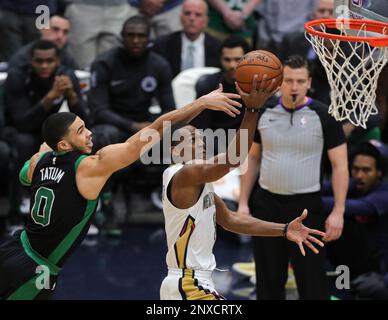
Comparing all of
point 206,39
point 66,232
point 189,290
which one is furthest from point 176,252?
point 206,39

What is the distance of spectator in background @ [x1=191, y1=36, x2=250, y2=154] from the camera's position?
8.85 meters

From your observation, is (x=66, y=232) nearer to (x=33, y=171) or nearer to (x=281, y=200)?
(x=33, y=171)

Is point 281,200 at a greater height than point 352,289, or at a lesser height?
greater

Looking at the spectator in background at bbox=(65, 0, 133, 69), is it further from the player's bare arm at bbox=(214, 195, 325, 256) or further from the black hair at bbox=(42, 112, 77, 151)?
the player's bare arm at bbox=(214, 195, 325, 256)

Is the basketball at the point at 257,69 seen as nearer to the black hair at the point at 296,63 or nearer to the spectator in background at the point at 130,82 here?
the black hair at the point at 296,63

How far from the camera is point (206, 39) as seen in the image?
10125 mm

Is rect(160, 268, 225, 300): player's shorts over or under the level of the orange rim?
under

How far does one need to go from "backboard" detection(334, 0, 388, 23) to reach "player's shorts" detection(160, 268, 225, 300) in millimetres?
2092

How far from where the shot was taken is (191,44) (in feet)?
33.1

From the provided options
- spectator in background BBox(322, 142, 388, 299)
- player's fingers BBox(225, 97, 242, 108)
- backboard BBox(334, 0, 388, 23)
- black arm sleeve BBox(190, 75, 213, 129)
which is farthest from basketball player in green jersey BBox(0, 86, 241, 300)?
black arm sleeve BBox(190, 75, 213, 129)

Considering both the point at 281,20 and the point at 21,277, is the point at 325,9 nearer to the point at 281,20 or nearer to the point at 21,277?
the point at 281,20

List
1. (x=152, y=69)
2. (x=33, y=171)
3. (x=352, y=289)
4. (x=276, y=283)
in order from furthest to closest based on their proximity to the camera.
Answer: (x=152, y=69) < (x=352, y=289) < (x=276, y=283) < (x=33, y=171)

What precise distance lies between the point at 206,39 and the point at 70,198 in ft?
14.6
